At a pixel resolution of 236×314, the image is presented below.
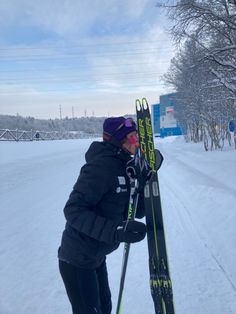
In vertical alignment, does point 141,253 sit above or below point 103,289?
below

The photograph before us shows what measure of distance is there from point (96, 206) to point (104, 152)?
0.38 meters

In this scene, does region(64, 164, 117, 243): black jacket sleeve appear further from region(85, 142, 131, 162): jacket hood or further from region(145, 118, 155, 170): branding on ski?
region(145, 118, 155, 170): branding on ski

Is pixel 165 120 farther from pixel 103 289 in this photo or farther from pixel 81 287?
pixel 81 287

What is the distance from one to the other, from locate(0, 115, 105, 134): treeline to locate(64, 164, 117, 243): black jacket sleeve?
7337 centimetres

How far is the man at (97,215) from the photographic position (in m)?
2.25

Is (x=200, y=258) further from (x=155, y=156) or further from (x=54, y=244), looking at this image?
(x=155, y=156)

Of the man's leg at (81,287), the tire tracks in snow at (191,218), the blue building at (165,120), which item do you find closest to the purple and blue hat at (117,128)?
the man's leg at (81,287)

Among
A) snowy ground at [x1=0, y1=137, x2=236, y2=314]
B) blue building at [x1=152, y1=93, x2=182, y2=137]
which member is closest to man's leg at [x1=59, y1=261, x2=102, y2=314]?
snowy ground at [x1=0, y1=137, x2=236, y2=314]

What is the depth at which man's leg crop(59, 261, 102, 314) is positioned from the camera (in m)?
2.45

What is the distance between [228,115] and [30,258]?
26.9 meters

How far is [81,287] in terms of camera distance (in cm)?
245

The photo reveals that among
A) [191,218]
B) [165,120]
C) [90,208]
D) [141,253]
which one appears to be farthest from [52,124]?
[90,208]

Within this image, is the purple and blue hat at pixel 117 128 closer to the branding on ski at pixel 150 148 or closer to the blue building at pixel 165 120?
the branding on ski at pixel 150 148

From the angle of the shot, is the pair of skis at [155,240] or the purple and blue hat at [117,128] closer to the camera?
the purple and blue hat at [117,128]
